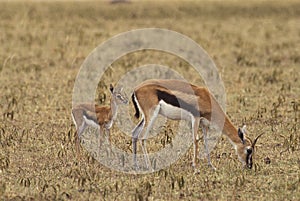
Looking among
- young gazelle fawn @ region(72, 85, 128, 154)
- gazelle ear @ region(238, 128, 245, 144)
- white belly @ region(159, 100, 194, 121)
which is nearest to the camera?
gazelle ear @ region(238, 128, 245, 144)

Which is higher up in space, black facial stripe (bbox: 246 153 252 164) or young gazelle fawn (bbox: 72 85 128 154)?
young gazelle fawn (bbox: 72 85 128 154)

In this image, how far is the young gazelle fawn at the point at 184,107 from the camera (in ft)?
27.3

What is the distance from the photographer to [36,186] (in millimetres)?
7840

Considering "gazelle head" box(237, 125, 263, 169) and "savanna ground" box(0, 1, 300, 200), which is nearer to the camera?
"savanna ground" box(0, 1, 300, 200)

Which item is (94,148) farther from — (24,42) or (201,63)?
(24,42)

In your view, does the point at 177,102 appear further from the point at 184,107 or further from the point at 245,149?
the point at 245,149

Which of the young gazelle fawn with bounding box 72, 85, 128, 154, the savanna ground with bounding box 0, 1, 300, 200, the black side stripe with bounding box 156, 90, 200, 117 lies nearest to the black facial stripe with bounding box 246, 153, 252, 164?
the savanna ground with bounding box 0, 1, 300, 200

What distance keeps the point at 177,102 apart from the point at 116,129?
2.80 meters

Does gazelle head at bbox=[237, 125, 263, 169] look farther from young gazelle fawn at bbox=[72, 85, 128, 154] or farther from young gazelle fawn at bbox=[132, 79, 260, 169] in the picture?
young gazelle fawn at bbox=[72, 85, 128, 154]

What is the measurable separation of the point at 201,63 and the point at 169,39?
5.39 metres

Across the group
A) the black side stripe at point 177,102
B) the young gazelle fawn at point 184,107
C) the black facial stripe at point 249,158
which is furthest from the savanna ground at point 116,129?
the black side stripe at point 177,102

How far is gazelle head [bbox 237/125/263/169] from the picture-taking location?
826 centimetres

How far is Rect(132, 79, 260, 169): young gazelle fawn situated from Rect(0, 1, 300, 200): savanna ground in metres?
0.34

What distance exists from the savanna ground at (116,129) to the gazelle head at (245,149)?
142mm
